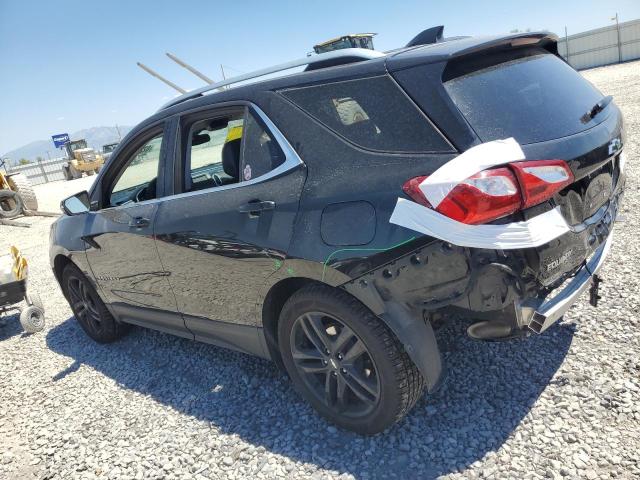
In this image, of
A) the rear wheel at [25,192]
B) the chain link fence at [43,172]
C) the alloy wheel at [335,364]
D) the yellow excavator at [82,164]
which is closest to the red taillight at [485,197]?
the alloy wheel at [335,364]

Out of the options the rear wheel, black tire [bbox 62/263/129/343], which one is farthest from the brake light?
the rear wheel

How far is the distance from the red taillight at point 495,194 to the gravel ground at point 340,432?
0.66 metres

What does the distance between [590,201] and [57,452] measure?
3319 millimetres

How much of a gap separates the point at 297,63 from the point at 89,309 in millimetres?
3140

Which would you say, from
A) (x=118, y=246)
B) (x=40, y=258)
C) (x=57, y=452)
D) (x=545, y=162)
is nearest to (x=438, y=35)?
(x=545, y=162)

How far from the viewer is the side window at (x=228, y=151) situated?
8.68ft

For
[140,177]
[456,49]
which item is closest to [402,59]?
[456,49]

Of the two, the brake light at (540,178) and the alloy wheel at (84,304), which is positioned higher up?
the brake light at (540,178)

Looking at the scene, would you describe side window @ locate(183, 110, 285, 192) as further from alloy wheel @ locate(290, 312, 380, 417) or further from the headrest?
alloy wheel @ locate(290, 312, 380, 417)

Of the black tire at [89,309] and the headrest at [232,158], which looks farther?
the black tire at [89,309]

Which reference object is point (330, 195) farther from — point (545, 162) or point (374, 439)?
point (374, 439)

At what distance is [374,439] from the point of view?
2.58 meters

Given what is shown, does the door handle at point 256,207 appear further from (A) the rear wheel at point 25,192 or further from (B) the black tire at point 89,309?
(A) the rear wheel at point 25,192

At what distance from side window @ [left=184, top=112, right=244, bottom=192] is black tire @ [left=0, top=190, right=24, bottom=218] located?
43.1 ft
